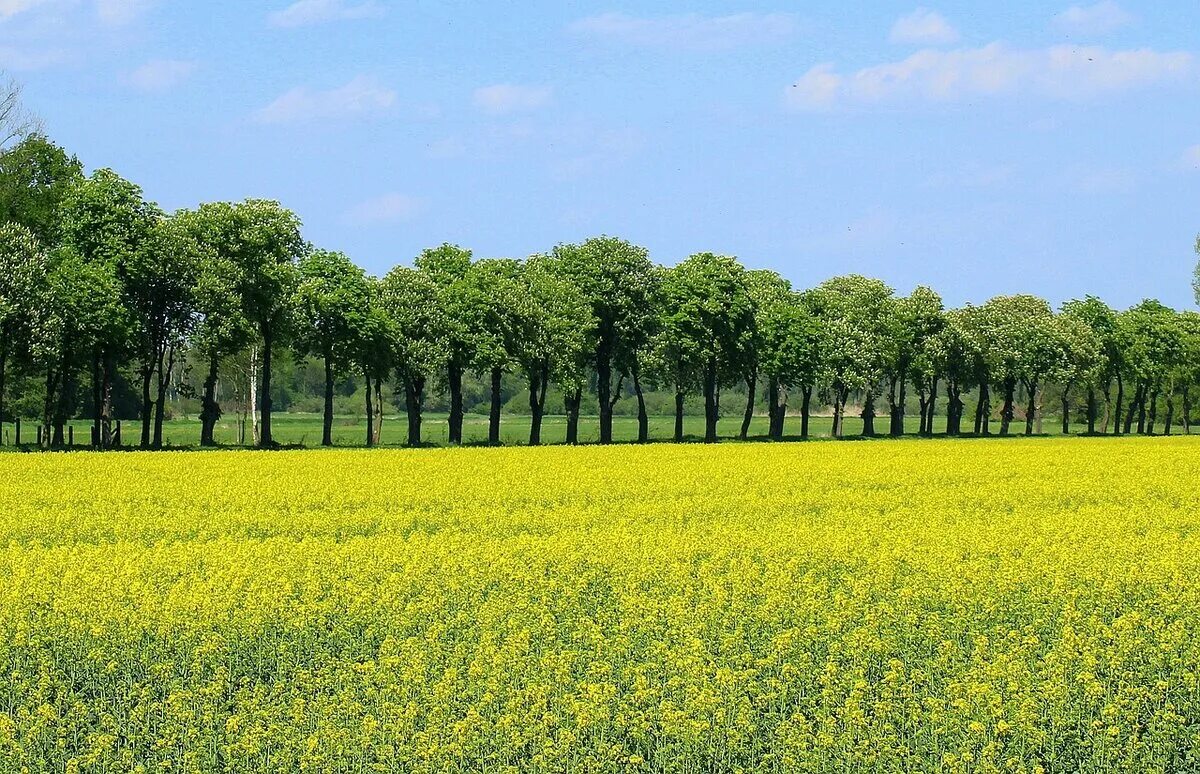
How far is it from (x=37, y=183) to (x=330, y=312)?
71.0ft

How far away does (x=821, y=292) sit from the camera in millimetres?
115125

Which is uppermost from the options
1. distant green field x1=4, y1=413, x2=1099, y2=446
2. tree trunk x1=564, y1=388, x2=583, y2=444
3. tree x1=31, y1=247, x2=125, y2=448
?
tree x1=31, y1=247, x2=125, y2=448

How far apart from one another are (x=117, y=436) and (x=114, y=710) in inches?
2653

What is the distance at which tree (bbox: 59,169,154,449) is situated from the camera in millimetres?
72188

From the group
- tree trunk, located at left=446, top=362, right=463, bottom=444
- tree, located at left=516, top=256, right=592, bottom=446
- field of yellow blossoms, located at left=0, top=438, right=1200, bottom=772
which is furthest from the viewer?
tree trunk, located at left=446, top=362, right=463, bottom=444

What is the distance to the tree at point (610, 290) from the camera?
97.0 m

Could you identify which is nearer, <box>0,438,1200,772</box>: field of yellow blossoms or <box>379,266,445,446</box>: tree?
<box>0,438,1200,772</box>: field of yellow blossoms

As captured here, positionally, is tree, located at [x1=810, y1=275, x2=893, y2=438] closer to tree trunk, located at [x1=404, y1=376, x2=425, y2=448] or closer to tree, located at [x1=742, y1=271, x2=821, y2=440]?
tree, located at [x1=742, y1=271, x2=821, y2=440]

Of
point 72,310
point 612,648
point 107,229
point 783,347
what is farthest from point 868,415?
point 612,648

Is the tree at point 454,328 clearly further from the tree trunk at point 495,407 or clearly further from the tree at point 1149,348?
the tree at point 1149,348

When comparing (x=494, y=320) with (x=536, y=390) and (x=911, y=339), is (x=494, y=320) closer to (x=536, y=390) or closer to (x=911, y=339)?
(x=536, y=390)

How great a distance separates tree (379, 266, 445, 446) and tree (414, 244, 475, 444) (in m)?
0.54

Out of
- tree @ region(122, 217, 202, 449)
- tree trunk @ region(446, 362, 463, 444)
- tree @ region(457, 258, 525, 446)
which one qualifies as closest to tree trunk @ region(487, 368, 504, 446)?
tree @ region(457, 258, 525, 446)

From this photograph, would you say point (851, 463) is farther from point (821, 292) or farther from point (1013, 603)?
point (821, 292)
